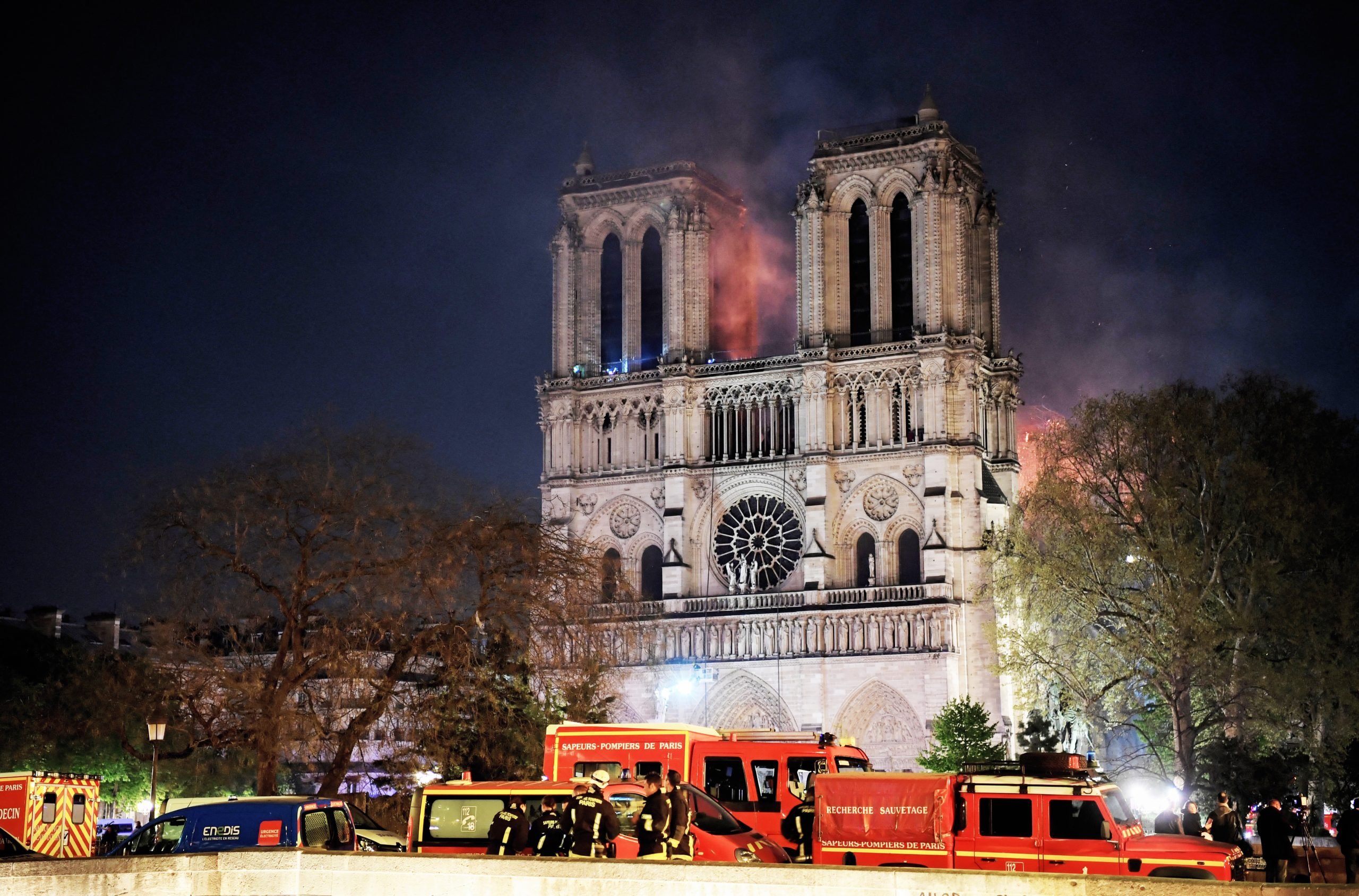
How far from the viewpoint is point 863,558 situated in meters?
63.5

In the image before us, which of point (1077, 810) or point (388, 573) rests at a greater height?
point (388, 573)

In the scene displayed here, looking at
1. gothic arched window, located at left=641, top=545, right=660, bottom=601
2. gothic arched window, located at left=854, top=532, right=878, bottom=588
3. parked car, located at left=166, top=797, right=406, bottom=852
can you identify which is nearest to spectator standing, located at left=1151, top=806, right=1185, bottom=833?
parked car, located at left=166, top=797, right=406, bottom=852

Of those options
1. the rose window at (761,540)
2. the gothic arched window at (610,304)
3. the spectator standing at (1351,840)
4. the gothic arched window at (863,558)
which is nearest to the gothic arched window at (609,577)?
the spectator standing at (1351,840)

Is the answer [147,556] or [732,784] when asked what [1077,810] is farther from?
[147,556]

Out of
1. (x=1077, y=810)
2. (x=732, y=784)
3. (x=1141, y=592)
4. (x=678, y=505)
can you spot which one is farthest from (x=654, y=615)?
(x=1077, y=810)

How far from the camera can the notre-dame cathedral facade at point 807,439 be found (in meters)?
60.6

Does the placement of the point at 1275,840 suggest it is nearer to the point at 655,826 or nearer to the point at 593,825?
the point at 655,826

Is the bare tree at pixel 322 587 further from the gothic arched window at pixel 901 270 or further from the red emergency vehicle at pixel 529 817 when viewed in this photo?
the gothic arched window at pixel 901 270

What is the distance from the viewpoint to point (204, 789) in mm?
50031

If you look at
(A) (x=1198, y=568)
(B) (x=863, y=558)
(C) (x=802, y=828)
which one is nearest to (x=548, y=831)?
(C) (x=802, y=828)

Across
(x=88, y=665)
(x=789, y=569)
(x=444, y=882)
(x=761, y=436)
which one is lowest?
(x=444, y=882)

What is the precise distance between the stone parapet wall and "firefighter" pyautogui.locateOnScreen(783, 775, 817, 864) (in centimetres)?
534

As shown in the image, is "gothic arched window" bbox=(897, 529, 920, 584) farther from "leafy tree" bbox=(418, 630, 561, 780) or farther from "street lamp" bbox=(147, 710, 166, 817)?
"street lamp" bbox=(147, 710, 166, 817)

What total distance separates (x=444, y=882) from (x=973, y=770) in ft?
25.9
